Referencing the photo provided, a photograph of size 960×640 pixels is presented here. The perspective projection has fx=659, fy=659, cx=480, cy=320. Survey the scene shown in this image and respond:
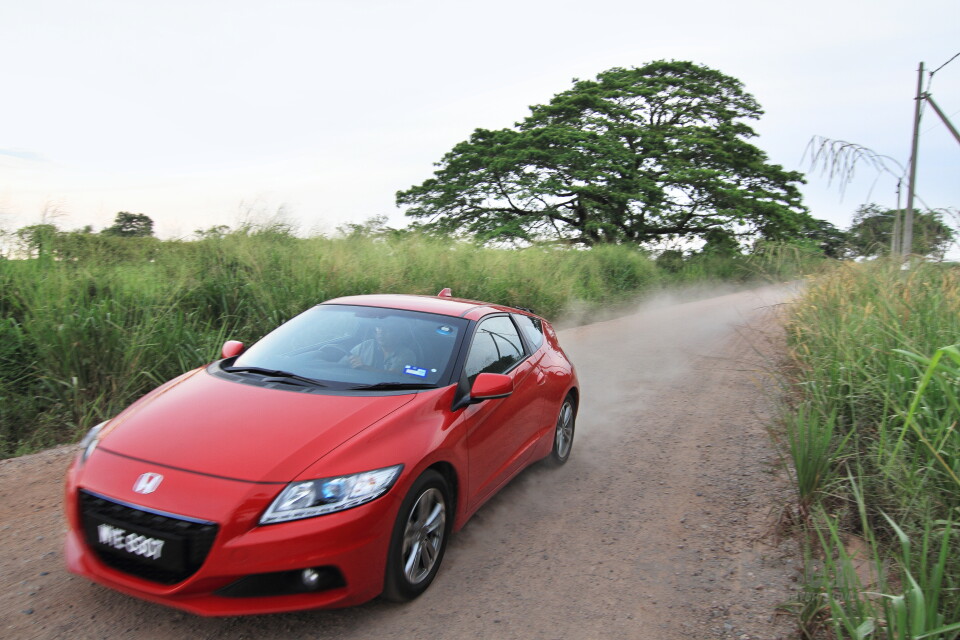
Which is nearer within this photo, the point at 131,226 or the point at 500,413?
the point at 500,413

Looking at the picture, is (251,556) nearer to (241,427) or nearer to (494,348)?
(241,427)

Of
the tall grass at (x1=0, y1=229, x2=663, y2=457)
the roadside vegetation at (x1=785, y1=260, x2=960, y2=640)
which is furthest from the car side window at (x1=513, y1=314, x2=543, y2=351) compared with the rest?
the tall grass at (x1=0, y1=229, x2=663, y2=457)

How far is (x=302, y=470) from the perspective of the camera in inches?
119

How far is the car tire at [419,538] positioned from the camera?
318 centimetres

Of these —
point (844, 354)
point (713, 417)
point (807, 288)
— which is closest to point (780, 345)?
point (807, 288)

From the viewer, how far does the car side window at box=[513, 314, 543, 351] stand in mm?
5522

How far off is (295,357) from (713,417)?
4881mm

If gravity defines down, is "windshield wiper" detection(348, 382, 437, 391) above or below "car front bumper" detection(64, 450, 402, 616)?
above

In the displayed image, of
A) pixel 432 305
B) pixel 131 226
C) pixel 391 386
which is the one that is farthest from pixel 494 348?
pixel 131 226

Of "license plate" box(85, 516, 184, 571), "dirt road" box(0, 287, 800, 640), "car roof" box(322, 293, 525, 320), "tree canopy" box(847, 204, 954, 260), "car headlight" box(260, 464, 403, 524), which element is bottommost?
"dirt road" box(0, 287, 800, 640)

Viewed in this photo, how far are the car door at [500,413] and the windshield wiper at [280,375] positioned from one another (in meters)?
0.94

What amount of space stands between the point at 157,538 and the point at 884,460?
397 centimetres

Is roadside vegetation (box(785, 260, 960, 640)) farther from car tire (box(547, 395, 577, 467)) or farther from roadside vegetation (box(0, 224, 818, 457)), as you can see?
roadside vegetation (box(0, 224, 818, 457))

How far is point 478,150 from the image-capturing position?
108 feet
